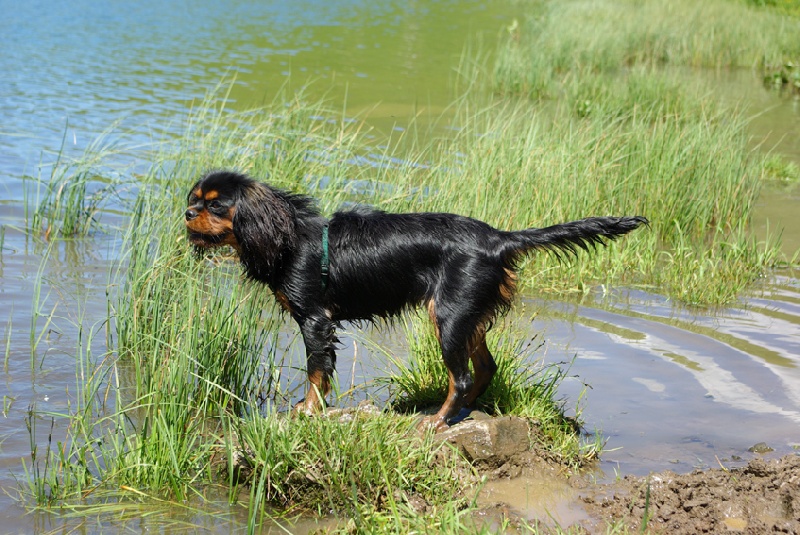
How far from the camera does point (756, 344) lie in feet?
19.9

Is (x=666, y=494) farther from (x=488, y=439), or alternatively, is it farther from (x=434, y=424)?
(x=434, y=424)

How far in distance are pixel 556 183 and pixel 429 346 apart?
324 cm

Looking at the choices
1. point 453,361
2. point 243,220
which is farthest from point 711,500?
point 243,220

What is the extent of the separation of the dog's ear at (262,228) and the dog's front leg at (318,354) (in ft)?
1.17

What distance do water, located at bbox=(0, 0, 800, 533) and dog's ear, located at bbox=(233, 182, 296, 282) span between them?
813mm

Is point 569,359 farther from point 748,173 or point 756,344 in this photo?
point 748,173

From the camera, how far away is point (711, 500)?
386 centimetres

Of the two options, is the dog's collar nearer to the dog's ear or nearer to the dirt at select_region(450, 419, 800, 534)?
the dog's ear

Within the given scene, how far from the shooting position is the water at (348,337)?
4855mm

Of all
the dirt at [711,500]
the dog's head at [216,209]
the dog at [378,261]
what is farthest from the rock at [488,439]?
the dog's head at [216,209]

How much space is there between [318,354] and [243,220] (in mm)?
785

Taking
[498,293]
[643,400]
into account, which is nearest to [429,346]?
[498,293]

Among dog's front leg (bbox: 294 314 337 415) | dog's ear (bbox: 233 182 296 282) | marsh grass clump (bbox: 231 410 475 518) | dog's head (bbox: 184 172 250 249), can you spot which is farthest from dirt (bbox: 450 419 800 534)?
dog's head (bbox: 184 172 250 249)

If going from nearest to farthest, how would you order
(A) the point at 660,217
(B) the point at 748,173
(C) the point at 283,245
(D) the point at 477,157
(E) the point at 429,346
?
(C) the point at 283,245
(E) the point at 429,346
(D) the point at 477,157
(A) the point at 660,217
(B) the point at 748,173
